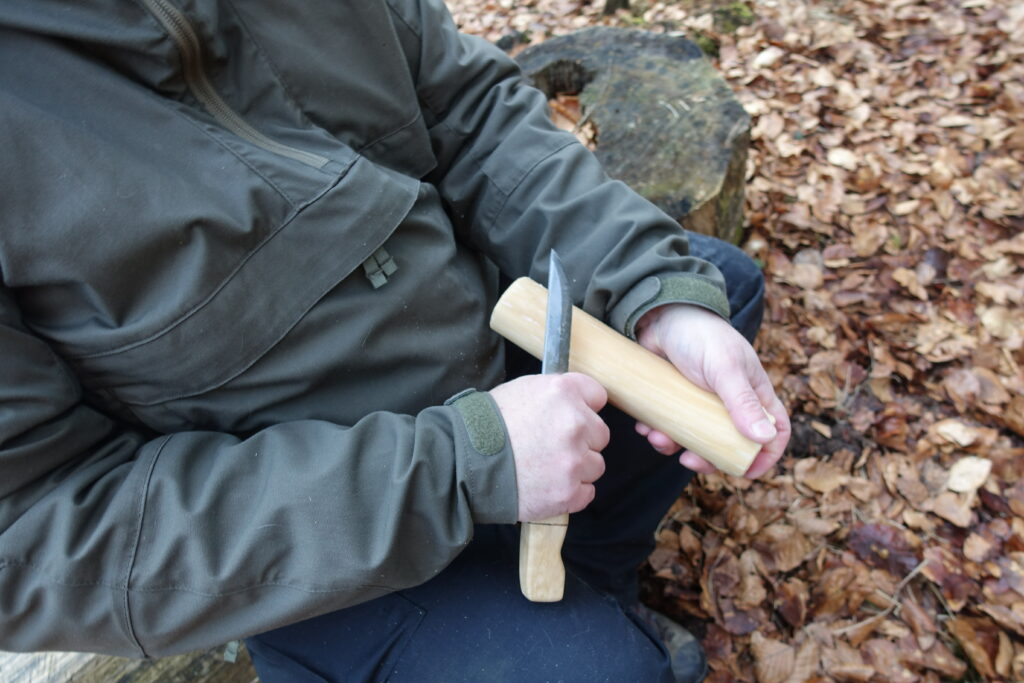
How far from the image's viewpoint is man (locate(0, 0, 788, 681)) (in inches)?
40.4

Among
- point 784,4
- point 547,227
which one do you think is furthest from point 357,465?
point 784,4

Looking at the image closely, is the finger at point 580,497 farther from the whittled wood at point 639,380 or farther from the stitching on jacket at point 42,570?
the stitching on jacket at point 42,570

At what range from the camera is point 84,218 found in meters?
1.03

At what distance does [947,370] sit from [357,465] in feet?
7.34

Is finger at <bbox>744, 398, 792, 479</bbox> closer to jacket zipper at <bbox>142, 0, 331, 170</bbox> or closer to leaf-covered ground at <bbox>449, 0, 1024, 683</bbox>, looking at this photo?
leaf-covered ground at <bbox>449, 0, 1024, 683</bbox>

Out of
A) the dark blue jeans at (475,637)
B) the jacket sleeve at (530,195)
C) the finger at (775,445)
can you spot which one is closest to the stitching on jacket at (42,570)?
the dark blue jeans at (475,637)

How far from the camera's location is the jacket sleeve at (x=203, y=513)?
3.32ft

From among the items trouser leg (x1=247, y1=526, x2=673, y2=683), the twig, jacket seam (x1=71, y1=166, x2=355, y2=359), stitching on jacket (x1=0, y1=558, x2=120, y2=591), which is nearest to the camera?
stitching on jacket (x1=0, y1=558, x2=120, y2=591)

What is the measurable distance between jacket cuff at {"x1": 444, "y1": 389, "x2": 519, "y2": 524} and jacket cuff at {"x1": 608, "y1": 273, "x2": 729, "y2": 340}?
1.35ft

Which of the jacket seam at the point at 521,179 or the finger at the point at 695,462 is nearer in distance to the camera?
the finger at the point at 695,462

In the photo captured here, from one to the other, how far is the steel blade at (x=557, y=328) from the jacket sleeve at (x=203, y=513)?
0.17 meters

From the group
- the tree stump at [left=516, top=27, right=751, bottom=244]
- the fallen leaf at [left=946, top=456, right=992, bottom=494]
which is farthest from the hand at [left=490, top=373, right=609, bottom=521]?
the fallen leaf at [left=946, top=456, right=992, bottom=494]

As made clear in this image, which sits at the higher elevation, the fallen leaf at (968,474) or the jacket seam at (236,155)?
the jacket seam at (236,155)

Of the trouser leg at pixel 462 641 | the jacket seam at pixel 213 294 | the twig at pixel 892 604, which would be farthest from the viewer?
the twig at pixel 892 604
